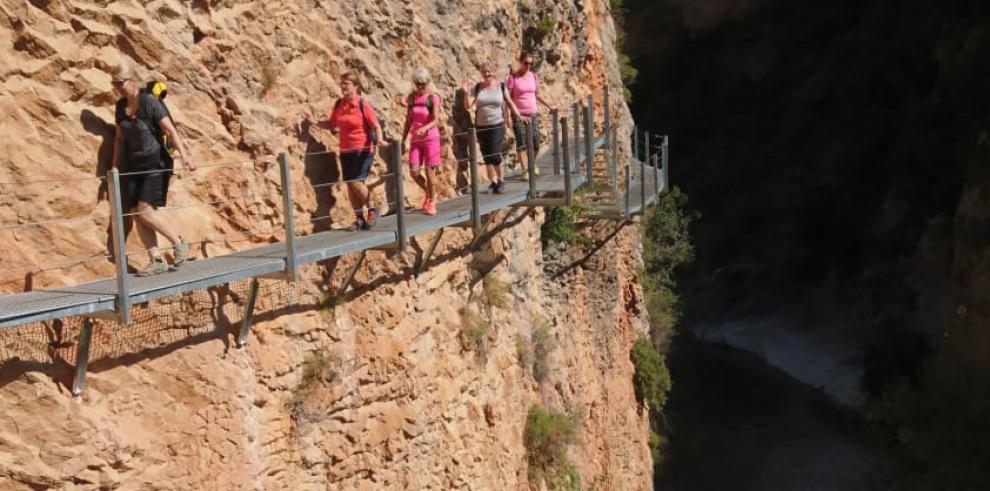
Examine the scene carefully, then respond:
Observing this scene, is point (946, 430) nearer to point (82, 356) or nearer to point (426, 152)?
point (426, 152)

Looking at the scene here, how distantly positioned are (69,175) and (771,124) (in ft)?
132

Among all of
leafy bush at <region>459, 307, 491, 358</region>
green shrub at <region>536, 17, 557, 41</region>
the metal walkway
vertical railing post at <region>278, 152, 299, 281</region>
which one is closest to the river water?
green shrub at <region>536, 17, 557, 41</region>

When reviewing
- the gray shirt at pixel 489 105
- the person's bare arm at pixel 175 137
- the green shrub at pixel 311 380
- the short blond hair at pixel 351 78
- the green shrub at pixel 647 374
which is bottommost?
the green shrub at pixel 647 374

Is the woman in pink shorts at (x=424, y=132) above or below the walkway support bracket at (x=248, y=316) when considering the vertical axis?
above

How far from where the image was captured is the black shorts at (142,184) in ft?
22.0

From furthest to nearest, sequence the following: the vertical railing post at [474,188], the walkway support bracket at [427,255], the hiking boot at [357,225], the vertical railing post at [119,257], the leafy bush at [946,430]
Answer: the leafy bush at [946,430], the walkway support bracket at [427,255], the vertical railing post at [474,188], the hiking boot at [357,225], the vertical railing post at [119,257]

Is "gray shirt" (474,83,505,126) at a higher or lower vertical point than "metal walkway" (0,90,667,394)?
higher

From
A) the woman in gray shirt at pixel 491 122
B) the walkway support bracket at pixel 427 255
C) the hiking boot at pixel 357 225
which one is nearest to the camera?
the hiking boot at pixel 357 225

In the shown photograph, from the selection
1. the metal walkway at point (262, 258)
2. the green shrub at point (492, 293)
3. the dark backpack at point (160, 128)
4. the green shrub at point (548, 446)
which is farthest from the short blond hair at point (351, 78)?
the green shrub at point (548, 446)

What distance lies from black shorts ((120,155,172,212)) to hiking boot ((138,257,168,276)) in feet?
1.15

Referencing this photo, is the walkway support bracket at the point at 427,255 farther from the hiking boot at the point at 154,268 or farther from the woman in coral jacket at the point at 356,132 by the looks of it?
the hiking boot at the point at 154,268

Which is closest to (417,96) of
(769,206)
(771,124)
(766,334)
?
(766,334)

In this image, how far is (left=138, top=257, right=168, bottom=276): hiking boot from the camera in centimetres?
651

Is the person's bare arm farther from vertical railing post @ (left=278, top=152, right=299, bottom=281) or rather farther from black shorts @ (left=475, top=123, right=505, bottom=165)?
black shorts @ (left=475, top=123, right=505, bottom=165)
